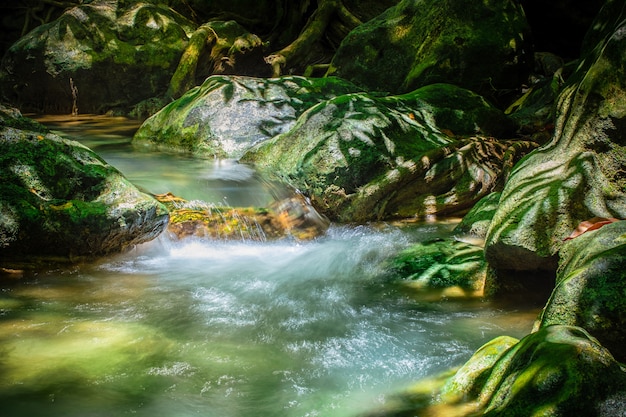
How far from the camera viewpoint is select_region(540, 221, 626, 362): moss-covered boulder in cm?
238

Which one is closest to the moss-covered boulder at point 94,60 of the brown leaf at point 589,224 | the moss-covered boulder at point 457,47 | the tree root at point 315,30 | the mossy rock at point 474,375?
the tree root at point 315,30

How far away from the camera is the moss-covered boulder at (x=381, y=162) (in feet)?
20.3

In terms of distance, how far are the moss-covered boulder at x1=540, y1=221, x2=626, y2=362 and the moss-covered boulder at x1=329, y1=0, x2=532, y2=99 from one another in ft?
24.0

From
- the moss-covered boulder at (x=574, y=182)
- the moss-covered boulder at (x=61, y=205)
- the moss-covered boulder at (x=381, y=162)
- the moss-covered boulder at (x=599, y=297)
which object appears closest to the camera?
the moss-covered boulder at (x=599, y=297)

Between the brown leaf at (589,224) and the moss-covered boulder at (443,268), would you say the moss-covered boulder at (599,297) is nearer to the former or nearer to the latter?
the brown leaf at (589,224)

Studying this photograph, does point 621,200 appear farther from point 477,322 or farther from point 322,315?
point 322,315

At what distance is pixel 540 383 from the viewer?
195 centimetres

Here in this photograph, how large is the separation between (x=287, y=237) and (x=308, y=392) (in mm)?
3179

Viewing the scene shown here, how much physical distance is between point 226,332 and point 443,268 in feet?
6.46

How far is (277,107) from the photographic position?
29.0 ft

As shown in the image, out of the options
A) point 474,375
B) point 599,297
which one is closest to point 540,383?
point 474,375

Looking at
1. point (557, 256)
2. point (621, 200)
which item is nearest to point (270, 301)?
point (557, 256)

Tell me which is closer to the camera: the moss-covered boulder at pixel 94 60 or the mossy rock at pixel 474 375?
the mossy rock at pixel 474 375

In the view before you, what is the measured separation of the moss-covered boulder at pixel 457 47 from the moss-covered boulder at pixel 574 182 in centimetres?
567
